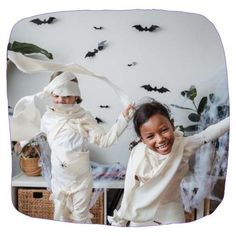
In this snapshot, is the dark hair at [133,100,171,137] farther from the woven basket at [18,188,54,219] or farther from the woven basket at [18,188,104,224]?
the woven basket at [18,188,54,219]

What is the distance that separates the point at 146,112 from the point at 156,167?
0.19 meters

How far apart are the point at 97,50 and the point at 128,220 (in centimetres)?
60

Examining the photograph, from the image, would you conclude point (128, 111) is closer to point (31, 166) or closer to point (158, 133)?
point (158, 133)

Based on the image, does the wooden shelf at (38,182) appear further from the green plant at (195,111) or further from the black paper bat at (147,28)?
the black paper bat at (147,28)

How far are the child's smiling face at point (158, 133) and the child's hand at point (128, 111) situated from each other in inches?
2.3

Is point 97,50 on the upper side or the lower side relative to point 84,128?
upper

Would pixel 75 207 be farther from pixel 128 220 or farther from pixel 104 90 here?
pixel 104 90

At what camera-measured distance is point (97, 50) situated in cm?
187

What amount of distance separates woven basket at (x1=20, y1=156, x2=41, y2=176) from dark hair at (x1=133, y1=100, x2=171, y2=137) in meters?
0.37

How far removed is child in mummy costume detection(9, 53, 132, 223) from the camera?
1871 mm

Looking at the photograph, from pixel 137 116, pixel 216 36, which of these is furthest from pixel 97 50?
pixel 216 36

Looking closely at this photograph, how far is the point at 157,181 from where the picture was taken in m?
1.87

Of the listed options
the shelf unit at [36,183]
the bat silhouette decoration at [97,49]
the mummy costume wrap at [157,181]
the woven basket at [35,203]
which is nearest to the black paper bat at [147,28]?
the bat silhouette decoration at [97,49]

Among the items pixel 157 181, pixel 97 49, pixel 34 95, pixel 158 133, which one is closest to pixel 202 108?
pixel 158 133
